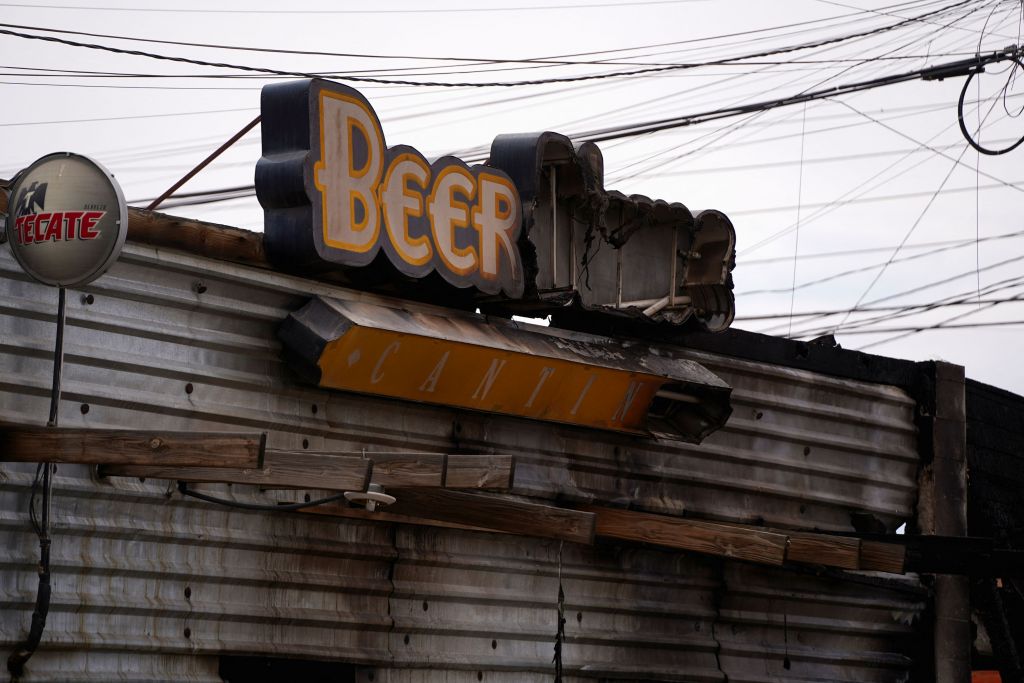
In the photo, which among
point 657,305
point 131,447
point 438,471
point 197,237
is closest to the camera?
point 131,447

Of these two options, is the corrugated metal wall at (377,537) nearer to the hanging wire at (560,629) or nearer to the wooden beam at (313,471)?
the hanging wire at (560,629)

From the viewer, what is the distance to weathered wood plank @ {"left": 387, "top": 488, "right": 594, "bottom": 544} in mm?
10602

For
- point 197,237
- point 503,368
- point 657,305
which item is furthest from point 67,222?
point 657,305

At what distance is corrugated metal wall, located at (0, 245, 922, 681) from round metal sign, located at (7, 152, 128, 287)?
850mm

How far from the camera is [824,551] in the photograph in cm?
Answer: 1297

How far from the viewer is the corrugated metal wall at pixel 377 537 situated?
989 cm

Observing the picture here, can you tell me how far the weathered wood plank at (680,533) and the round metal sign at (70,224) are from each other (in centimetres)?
587

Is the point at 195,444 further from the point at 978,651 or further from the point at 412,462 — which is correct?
the point at 978,651

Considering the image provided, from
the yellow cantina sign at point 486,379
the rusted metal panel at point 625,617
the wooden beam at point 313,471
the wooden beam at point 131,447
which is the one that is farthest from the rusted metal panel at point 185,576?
the wooden beam at point 313,471

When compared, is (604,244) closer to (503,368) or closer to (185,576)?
(503,368)

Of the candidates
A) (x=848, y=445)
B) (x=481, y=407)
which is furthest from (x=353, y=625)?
(x=848, y=445)

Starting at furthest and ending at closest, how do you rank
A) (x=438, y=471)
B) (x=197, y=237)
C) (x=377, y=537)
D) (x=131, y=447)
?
(x=377, y=537) < (x=197, y=237) < (x=438, y=471) < (x=131, y=447)

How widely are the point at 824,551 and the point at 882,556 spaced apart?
646mm

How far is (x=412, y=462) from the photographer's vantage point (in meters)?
8.82
